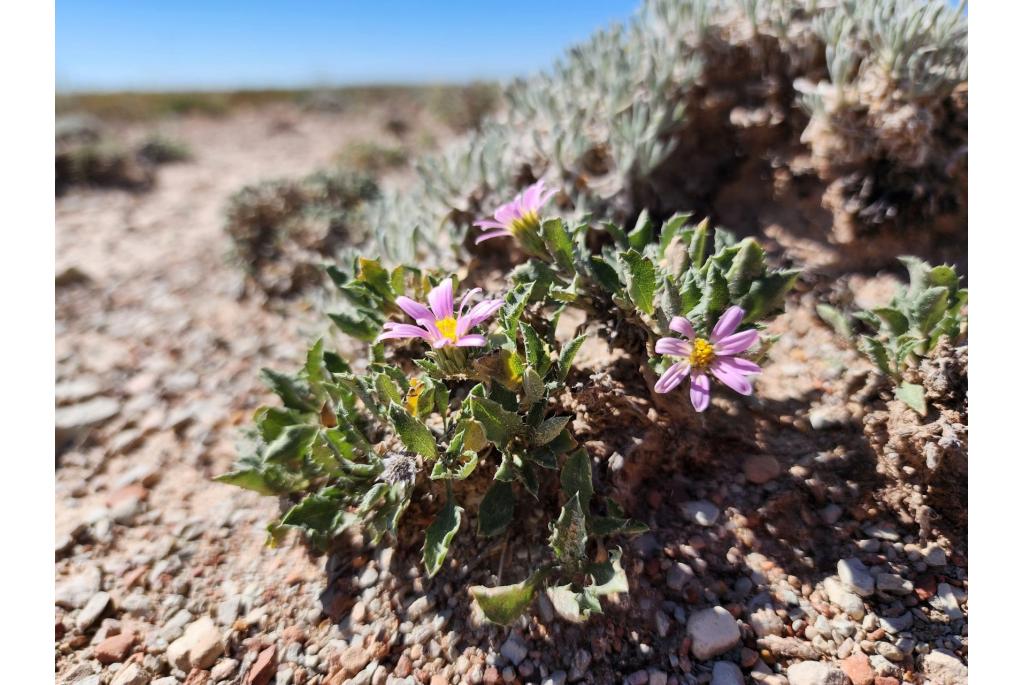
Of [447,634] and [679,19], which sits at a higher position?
[679,19]

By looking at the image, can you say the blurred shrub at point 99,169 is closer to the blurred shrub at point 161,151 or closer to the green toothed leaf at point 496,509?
the blurred shrub at point 161,151

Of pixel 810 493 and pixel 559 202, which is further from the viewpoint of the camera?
pixel 559 202

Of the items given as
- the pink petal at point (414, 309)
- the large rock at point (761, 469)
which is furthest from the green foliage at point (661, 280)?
the large rock at point (761, 469)

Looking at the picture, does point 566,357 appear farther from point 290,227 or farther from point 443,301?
point 290,227

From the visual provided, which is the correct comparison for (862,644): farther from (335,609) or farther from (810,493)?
(335,609)

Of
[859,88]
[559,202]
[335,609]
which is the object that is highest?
[859,88]

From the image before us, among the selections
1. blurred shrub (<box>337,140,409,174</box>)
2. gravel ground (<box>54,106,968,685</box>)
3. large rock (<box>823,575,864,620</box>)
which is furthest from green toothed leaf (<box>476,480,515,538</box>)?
blurred shrub (<box>337,140,409,174</box>)

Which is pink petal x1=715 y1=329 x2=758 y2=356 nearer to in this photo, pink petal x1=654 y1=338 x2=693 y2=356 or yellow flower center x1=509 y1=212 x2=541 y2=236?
pink petal x1=654 y1=338 x2=693 y2=356

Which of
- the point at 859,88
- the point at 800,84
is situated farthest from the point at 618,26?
the point at 859,88
